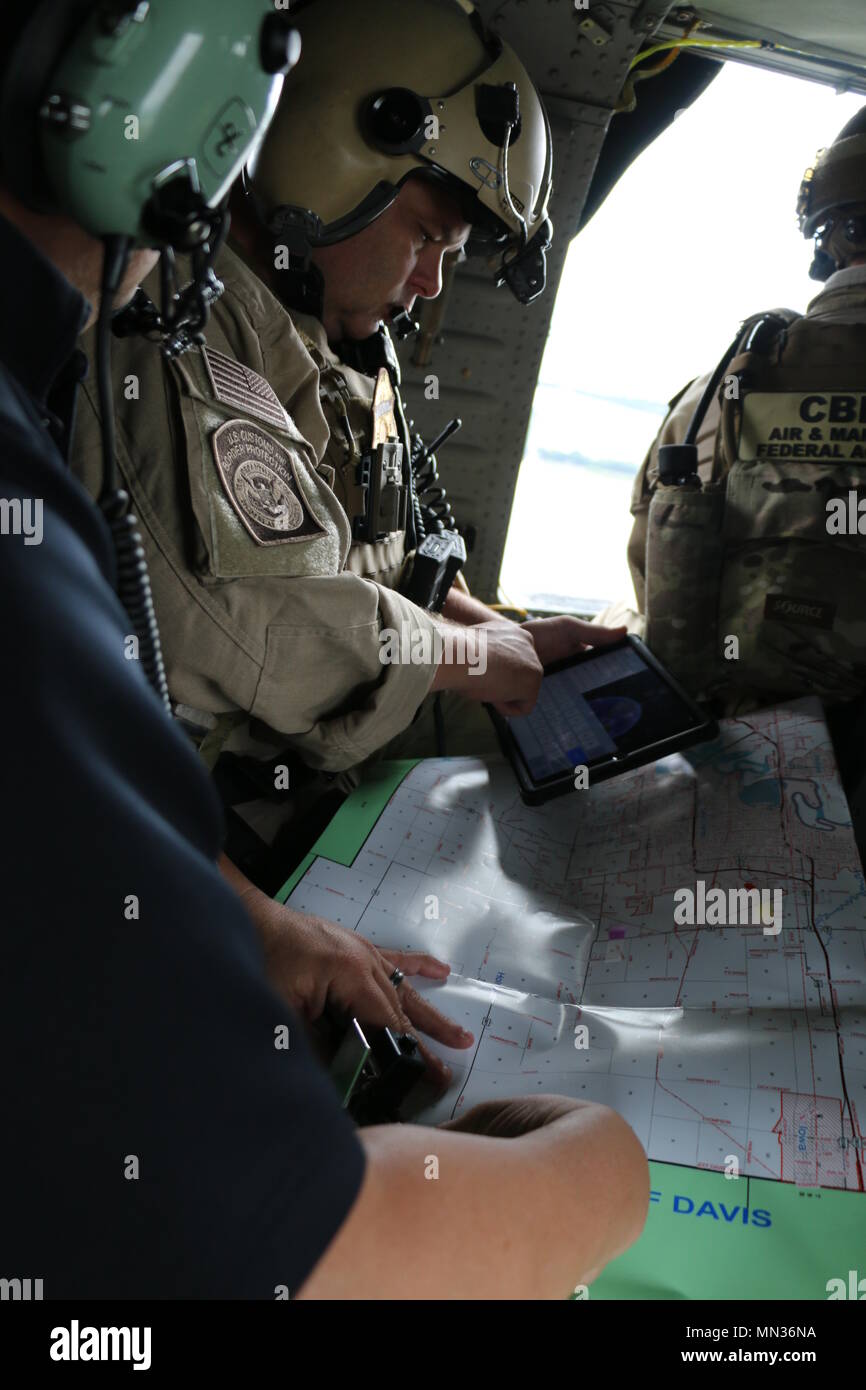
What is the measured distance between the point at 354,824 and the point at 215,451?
2.11 ft

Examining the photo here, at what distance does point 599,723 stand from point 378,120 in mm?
1077

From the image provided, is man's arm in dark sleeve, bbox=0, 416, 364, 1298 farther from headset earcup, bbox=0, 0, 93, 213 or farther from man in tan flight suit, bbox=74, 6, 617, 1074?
man in tan flight suit, bbox=74, 6, 617, 1074

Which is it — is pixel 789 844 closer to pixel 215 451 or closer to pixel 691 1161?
pixel 691 1161

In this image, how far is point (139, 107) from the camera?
641 mm

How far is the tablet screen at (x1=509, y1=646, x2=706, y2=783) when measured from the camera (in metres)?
1.63

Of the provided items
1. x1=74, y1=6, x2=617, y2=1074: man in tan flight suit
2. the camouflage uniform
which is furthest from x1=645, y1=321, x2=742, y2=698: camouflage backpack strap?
x1=74, y1=6, x2=617, y2=1074: man in tan flight suit

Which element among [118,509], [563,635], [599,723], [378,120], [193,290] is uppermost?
[378,120]

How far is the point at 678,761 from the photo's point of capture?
1.69 m

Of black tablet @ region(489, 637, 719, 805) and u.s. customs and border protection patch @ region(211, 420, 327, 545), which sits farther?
black tablet @ region(489, 637, 719, 805)

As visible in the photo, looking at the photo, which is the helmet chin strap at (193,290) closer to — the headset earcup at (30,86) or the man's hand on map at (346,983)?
the headset earcup at (30,86)

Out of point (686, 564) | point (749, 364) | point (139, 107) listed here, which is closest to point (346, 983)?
point (139, 107)

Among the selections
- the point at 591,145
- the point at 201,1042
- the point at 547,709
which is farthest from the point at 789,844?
the point at 591,145

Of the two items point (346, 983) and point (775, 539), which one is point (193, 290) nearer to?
point (346, 983)

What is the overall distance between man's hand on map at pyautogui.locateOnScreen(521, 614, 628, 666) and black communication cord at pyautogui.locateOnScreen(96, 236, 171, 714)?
1121 millimetres
